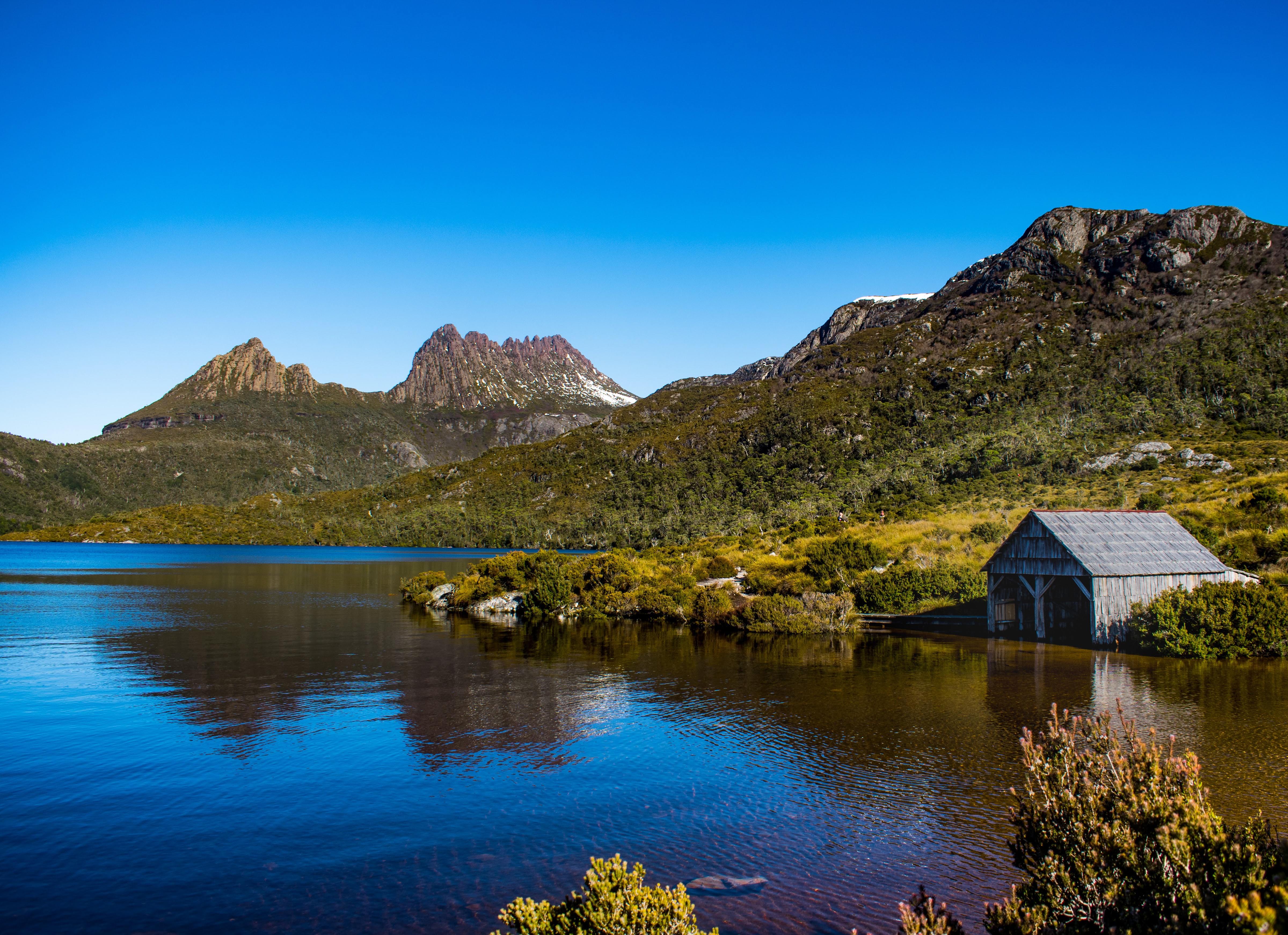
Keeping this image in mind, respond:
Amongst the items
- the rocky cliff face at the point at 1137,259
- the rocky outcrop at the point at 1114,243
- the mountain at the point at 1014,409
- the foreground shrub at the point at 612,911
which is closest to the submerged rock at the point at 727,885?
the foreground shrub at the point at 612,911

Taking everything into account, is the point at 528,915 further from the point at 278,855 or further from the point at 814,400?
the point at 814,400

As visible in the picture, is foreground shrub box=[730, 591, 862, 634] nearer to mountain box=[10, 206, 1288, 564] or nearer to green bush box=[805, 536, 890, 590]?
green bush box=[805, 536, 890, 590]

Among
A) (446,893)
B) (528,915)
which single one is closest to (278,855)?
(446,893)

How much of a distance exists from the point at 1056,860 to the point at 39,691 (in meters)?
32.7

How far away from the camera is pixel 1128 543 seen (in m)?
34.9

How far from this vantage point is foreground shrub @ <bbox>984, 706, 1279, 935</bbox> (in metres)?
6.67

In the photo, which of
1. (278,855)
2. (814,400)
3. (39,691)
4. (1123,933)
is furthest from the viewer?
(814,400)

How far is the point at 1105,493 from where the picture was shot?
66.2 metres

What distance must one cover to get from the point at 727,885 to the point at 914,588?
39754 millimetres

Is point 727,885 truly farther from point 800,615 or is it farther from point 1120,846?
point 800,615

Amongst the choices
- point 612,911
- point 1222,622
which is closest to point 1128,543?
point 1222,622

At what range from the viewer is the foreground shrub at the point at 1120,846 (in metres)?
6.67

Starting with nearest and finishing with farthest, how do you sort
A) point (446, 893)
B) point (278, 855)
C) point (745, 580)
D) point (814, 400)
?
point (446, 893) < point (278, 855) < point (745, 580) < point (814, 400)

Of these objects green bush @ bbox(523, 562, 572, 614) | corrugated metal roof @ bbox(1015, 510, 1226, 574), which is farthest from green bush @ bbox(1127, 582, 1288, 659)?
green bush @ bbox(523, 562, 572, 614)
